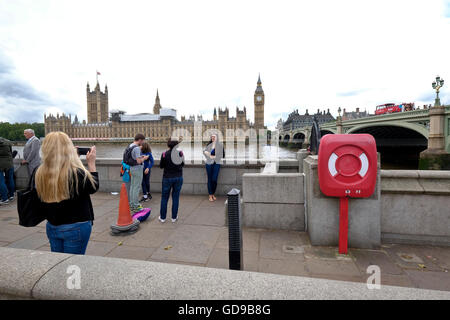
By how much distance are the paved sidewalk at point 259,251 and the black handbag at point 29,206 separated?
152cm

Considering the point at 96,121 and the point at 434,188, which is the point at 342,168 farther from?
the point at 96,121

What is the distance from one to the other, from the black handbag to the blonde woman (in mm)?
70

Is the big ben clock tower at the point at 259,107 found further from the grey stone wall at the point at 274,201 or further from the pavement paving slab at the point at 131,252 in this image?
the pavement paving slab at the point at 131,252

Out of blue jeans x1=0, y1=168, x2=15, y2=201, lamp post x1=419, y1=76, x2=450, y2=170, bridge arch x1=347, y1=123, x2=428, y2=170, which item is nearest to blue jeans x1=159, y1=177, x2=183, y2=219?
blue jeans x1=0, y1=168, x2=15, y2=201

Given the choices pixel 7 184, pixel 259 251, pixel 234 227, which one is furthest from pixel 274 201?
pixel 7 184

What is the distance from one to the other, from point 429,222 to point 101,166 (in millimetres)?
8171

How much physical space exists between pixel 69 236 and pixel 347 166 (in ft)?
11.0

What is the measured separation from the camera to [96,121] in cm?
12988

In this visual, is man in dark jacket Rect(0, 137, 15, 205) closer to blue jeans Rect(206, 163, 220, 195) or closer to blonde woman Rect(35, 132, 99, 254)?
blue jeans Rect(206, 163, 220, 195)

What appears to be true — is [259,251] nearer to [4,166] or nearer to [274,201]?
[274,201]

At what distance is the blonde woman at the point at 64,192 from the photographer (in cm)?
218

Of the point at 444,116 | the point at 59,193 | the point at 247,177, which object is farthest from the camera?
the point at 444,116

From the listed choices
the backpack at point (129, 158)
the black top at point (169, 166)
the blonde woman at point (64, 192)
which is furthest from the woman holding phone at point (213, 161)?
the blonde woman at point (64, 192)
